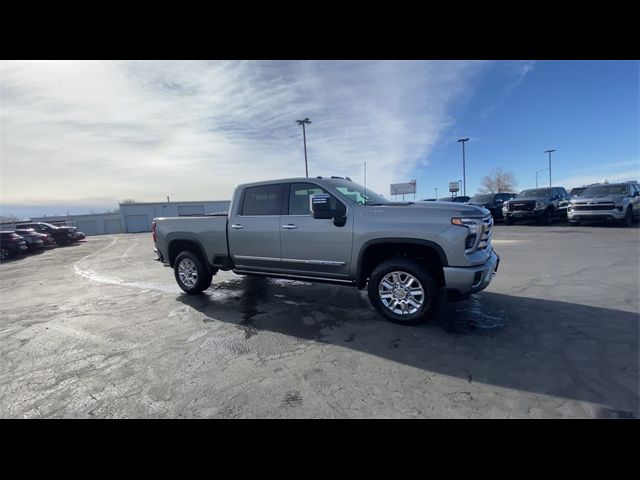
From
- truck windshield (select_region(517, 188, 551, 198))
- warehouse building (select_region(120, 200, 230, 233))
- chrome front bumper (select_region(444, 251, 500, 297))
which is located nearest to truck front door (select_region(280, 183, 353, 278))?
chrome front bumper (select_region(444, 251, 500, 297))

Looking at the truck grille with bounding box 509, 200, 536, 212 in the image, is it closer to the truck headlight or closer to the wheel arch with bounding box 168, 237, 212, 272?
the truck headlight

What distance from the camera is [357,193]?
483 centimetres

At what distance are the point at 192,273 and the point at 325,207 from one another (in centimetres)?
332

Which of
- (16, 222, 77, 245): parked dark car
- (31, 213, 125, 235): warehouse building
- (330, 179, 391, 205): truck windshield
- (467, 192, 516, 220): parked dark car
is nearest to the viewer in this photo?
(330, 179, 391, 205): truck windshield

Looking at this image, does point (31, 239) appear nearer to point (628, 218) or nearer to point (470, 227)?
point (470, 227)

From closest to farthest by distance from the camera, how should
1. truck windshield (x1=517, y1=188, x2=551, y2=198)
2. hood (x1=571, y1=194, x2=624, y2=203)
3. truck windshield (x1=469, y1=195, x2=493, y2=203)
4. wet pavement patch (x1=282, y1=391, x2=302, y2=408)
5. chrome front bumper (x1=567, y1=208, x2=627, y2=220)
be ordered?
wet pavement patch (x1=282, y1=391, x2=302, y2=408)
chrome front bumper (x1=567, y1=208, x2=627, y2=220)
hood (x1=571, y1=194, x2=624, y2=203)
truck windshield (x1=517, y1=188, x2=551, y2=198)
truck windshield (x1=469, y1=195, x2=493, y2=203)

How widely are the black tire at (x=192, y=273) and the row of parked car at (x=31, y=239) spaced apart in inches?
595

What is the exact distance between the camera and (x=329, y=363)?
319 cm

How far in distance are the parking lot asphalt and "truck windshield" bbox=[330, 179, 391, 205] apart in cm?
168

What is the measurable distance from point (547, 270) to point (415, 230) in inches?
187

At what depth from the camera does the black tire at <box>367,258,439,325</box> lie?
3.87 metres

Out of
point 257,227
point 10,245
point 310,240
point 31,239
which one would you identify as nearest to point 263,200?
point 257,227
